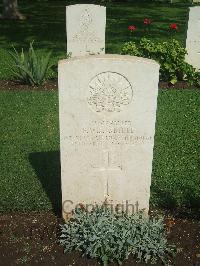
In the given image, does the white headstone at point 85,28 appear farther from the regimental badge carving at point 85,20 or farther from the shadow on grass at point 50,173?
the shadow on grass at point 50,173

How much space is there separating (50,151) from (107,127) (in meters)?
2.47

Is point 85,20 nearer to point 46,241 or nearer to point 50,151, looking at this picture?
point 50,151

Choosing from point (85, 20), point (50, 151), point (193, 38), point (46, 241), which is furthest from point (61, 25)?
point (46, 241)

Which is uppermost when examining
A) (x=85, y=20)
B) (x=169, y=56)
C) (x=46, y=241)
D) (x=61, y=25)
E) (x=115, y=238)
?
(x=85, y=20)

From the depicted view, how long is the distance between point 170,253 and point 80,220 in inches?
38.1

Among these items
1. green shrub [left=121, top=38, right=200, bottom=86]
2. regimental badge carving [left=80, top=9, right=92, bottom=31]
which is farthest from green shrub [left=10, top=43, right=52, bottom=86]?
green shrub [left=121, top=38, right=200, bottom=86]

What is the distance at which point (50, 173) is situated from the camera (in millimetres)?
5707

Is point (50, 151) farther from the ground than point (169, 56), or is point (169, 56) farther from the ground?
point (169, 56)

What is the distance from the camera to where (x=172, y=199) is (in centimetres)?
505

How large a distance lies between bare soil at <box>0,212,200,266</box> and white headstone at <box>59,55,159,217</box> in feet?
1.15

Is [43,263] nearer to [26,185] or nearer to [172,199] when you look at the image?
[26,185]

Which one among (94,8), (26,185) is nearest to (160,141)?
(26,185)

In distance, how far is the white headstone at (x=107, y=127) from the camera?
373 cm

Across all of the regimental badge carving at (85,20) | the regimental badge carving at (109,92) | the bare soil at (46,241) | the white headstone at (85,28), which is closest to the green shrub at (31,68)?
the white headstone at (85,28)
